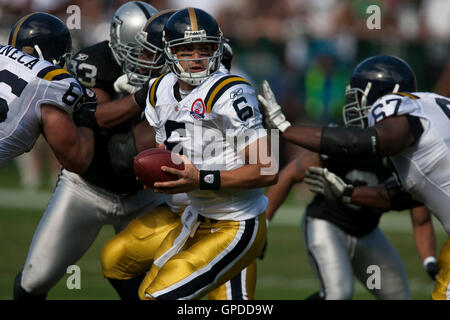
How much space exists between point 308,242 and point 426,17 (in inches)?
373

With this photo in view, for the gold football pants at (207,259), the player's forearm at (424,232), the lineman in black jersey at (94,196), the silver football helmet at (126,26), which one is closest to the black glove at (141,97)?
the lineman in black jersey at (94,196)

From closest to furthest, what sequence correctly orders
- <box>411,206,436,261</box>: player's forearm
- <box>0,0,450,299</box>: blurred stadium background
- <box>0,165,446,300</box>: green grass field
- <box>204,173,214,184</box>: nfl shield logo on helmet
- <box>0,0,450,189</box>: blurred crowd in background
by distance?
1. <box>204,173,214,184</box>: nfl shield logo on helmet
2. <box>411,206,436,261</box>: player's forearm
3. <box>0,165,446,300</box>: green grass field
4. <box>0,0,450,299</box>: blurred stadium background
5. <box>0,0,450,189</box>: blurred crowd in background

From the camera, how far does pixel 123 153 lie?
14.8 ft

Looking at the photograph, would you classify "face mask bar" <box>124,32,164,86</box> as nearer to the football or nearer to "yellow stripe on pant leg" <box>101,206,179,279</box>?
"yellow stripe on pant leg" <box>101,206,179,279</box>

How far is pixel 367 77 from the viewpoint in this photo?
14.3ft

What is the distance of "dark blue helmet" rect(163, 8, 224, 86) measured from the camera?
3828mm

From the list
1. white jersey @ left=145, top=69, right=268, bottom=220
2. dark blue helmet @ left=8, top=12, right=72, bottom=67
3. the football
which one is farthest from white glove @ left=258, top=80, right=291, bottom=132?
dark blue helmet @ left=8, top=12, right=72, bottom=67

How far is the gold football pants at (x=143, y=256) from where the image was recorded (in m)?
4.28

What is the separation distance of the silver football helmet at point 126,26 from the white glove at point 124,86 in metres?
0.12

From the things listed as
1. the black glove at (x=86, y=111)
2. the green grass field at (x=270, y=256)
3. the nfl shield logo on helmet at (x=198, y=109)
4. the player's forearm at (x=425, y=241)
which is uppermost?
the nfl shield logo on helmet at (x=198, y=109)

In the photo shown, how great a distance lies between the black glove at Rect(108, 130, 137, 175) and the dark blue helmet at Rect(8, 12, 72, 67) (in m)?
0.61

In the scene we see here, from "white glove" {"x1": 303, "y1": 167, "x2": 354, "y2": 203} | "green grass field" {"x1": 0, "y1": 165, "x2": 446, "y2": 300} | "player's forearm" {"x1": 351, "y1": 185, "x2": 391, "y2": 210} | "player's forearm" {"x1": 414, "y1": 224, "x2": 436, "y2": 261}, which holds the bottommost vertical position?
"green grass field" {"x1": 0, "y1": 165, "x2": 446, "y2": 300}

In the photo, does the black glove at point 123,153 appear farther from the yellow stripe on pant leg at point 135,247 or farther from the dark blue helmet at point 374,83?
the dark blue helmet at point 374,83
